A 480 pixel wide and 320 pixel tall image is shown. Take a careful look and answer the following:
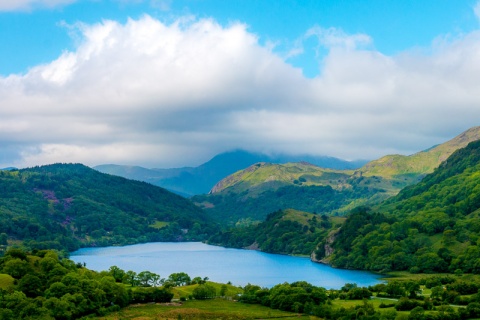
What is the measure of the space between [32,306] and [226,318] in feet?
112

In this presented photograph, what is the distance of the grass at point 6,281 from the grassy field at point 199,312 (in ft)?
71.7

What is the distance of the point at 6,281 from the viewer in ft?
368

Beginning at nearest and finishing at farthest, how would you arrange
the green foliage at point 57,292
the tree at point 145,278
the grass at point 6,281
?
the green foliage at point 57,292, the grass at point 6,281, the tree at point 145,278

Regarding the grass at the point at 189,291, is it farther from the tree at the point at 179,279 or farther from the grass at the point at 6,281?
the grass at the point at 6,281

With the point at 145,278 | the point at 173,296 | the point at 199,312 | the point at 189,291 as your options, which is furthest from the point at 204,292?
the point at 145,278

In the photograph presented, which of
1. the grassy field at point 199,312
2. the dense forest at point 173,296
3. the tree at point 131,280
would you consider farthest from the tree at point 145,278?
the grassy field at point 199,312

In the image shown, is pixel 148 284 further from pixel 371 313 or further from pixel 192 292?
pixel 371 313

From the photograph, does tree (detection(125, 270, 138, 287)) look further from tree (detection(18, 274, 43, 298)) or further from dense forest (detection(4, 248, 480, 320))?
tree (detection(18, 274, 43, 298))

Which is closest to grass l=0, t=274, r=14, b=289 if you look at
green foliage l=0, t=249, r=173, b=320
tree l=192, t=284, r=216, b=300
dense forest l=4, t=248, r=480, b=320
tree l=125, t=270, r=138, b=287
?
dense forest l=4, t=248, r=480, b=320

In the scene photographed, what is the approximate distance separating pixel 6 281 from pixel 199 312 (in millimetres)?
38910

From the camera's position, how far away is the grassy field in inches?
4156

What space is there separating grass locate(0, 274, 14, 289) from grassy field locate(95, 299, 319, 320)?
860 inches

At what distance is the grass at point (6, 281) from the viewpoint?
10969cm

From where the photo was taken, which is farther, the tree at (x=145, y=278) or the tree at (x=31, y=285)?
the tree at (x=145, y=278)
